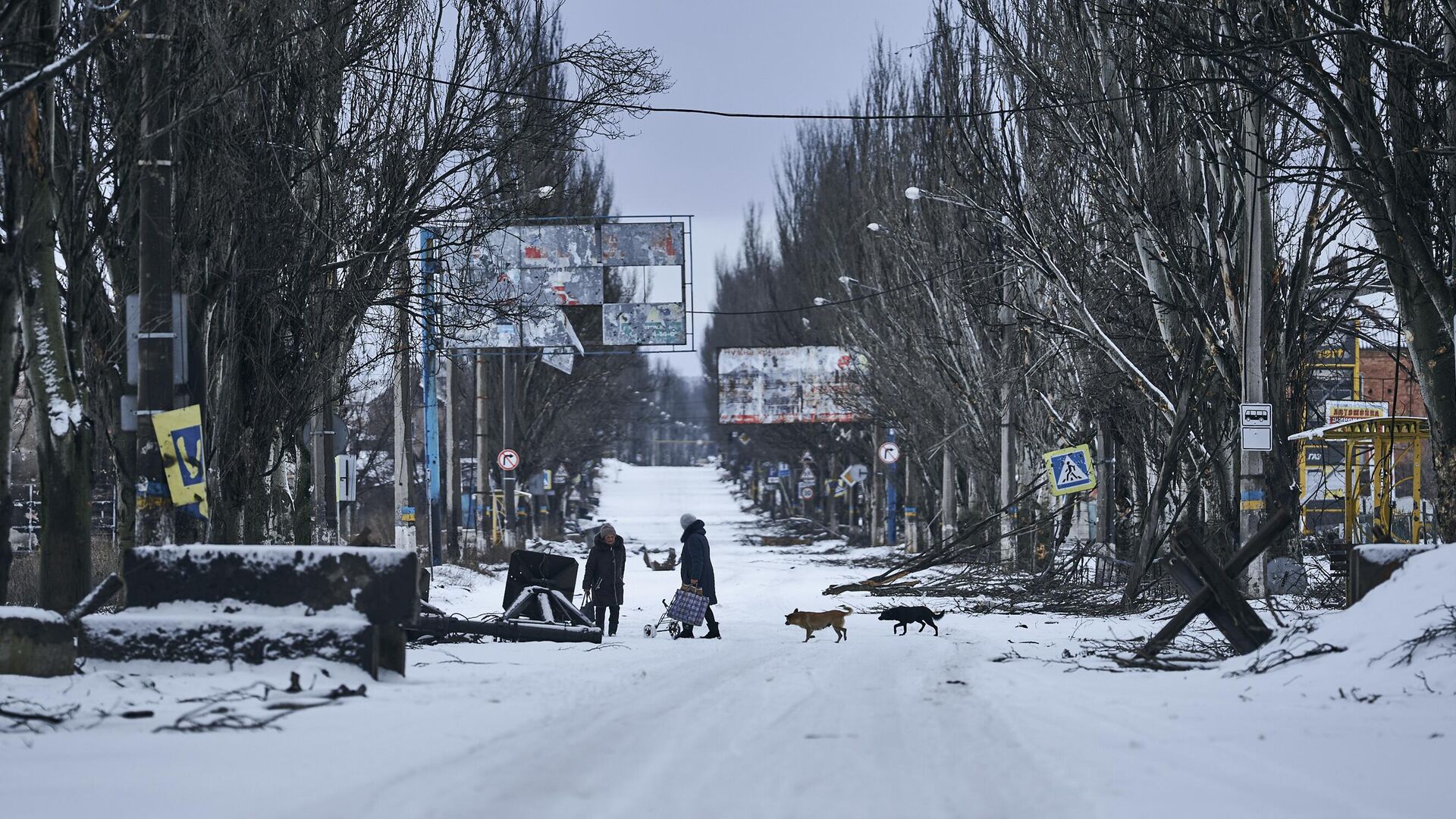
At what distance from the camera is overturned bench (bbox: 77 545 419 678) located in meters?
9.00

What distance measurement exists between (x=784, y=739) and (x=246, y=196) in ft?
34.5

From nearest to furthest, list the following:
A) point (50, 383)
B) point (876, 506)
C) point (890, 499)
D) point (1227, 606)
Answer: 1. point (1227, 606)
2. point (50, 383)
3. point (890, 499)
4. point (876, 506)

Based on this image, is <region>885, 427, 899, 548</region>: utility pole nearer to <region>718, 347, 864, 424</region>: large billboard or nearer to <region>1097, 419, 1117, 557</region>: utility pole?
<region>718, 347, 864, 424</region>: large billboard

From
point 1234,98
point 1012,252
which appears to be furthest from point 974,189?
point 1234,98

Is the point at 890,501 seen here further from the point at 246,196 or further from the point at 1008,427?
the point at 246,196

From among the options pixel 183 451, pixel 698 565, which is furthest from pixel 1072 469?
pixel 183 451

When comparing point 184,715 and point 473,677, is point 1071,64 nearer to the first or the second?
point 473,677

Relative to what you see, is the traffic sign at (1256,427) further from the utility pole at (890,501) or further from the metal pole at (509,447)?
the utility pole at (890,501)

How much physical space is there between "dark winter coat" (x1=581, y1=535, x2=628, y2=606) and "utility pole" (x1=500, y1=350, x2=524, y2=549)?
85.6 feet

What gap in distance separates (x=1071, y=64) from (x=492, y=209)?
7825mm

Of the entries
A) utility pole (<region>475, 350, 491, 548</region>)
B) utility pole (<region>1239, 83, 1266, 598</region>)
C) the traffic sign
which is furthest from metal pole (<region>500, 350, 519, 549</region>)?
the traffic sign

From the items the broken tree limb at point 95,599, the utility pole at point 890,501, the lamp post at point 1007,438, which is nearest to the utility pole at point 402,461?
the lamp post at point 1007,438

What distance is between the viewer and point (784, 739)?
23.6 ft

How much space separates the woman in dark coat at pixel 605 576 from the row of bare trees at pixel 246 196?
3.54 metres
